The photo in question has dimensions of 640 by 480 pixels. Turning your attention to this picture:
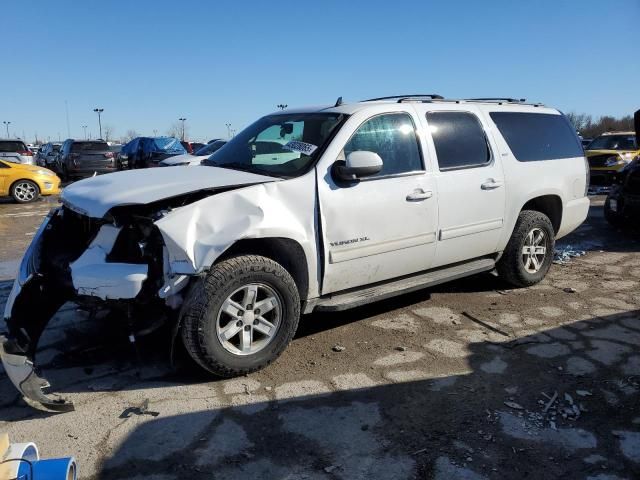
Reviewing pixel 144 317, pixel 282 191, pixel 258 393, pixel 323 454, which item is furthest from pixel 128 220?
pixel 323 454

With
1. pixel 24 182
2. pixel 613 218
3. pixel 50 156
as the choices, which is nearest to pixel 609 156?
pixel 613 218

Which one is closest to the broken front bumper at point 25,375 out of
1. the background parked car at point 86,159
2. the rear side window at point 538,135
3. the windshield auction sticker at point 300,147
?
the windshield auction sticker at point 300,147

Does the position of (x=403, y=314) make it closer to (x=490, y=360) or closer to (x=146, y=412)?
(x=490, y=360)

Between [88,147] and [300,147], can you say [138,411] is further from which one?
[88,147]

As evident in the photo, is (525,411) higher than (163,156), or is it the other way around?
(163,156)

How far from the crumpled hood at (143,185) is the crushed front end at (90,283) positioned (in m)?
0.10

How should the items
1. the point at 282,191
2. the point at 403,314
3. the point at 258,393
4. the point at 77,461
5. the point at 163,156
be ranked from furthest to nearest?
1. the point at 163,156
2. the point at 403,314
3. the point at 282,191
4. the point at 258,393
5. the point at 77,461

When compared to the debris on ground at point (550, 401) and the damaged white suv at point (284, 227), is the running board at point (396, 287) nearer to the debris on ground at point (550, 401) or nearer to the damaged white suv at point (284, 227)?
the damaged white suv at point (284, 227)

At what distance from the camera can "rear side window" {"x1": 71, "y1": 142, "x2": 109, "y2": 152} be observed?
19.0 metres

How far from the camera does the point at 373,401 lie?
132 inches

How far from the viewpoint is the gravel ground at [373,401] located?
274 cm

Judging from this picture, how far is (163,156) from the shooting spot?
17.7 metres

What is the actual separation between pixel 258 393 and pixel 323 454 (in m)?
0.79

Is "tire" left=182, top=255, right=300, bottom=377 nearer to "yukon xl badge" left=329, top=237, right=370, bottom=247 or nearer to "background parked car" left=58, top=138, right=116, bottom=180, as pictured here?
"yukon xl badge" left=329, top=237, right=370, bottom=247
